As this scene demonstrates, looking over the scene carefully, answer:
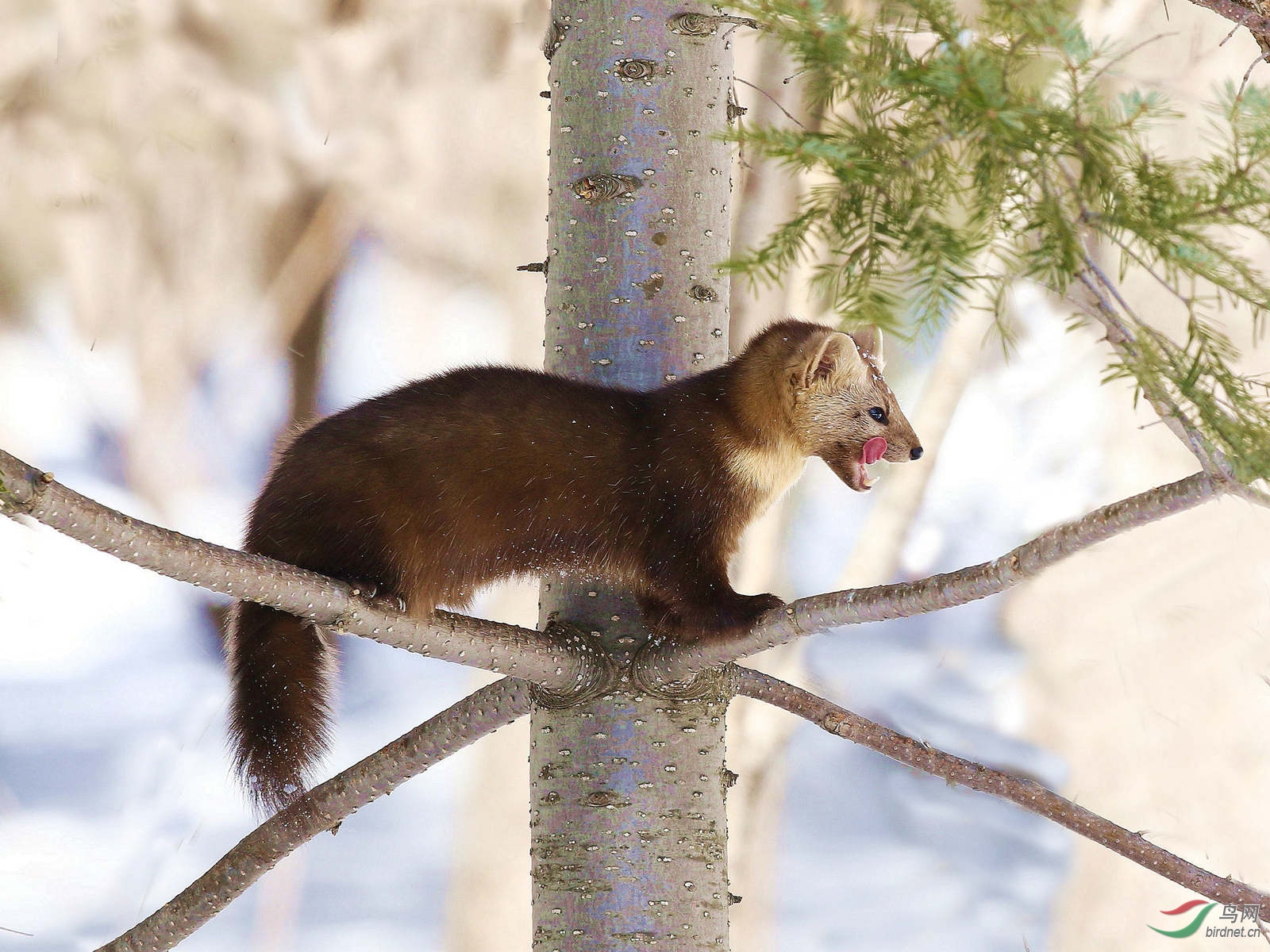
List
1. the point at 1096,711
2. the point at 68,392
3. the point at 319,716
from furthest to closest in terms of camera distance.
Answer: the point at 1096,711 < the point at 68,392 < the point at 319,716

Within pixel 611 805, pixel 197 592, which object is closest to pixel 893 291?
pixel 611 805

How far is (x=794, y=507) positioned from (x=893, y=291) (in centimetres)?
178

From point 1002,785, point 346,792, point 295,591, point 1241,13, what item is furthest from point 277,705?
point 1241,13

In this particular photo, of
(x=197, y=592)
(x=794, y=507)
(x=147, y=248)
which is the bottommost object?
(x=197, y=592)

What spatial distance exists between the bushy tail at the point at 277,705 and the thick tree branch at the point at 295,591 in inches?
6.5

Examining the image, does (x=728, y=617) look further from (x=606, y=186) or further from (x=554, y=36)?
(x=554, y=36)

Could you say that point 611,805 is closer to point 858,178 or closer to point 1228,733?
point 858,178

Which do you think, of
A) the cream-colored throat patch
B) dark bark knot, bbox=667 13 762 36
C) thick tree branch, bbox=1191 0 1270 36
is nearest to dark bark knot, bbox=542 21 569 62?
dark bark knot, bbox=667 13 762 36

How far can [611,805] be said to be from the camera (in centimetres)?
132

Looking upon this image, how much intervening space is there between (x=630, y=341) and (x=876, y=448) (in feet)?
0.95

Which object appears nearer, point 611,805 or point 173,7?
point 611,805

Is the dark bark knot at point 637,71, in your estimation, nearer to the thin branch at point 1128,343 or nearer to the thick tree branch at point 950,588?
the thick tree branch at point 950,588

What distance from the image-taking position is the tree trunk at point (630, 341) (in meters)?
1.31

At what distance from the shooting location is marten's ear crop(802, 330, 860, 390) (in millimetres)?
1303
